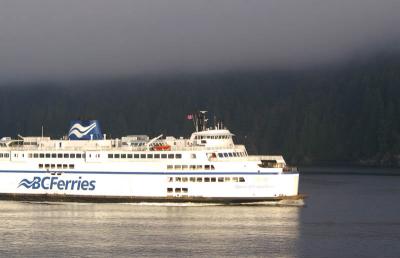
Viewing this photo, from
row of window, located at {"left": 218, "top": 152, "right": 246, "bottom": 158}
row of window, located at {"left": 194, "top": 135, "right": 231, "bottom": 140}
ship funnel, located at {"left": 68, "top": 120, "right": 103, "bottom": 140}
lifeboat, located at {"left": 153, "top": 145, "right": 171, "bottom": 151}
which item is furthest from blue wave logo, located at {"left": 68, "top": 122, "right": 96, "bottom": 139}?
row of window, located at {"left": 218, "top": 152, "right": 246, "bottom": 158}

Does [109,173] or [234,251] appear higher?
[109,173]

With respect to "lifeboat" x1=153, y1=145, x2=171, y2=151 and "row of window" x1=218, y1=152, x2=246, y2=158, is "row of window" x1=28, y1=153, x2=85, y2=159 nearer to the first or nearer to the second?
"lifeboat" x1=153, y1=145, x2=171, y2=151

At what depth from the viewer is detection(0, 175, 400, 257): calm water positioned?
5406 centimetres

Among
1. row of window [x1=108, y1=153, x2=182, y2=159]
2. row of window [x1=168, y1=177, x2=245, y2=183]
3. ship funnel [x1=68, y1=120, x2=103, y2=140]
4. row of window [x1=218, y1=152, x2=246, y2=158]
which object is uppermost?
ship funnel [x1=68, y1=120, x2=103, y2=140]

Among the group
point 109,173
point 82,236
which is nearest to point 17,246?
point 82,236

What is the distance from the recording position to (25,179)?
77.1m

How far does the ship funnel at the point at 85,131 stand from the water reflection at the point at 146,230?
24.6 feet

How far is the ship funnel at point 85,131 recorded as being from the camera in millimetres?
79725

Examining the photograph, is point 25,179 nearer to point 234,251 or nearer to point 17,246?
point 17,246

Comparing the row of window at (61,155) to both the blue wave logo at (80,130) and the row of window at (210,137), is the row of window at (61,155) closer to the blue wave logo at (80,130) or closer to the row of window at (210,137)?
the blue wave logo at (80,130)

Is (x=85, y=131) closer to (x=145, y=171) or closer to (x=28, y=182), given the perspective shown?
(x=28, y=182)

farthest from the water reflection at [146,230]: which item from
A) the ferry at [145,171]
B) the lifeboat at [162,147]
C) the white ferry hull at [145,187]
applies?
the lifeboat at [162,147]

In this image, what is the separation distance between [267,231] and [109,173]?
63.5 feet

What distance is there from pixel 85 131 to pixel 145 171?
9.11 m
